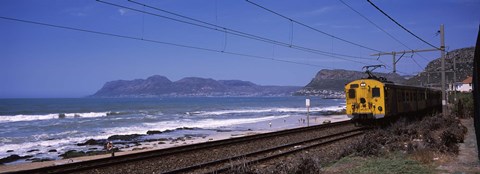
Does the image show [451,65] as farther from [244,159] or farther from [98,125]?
[244,159]

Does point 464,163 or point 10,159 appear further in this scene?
point 10,159

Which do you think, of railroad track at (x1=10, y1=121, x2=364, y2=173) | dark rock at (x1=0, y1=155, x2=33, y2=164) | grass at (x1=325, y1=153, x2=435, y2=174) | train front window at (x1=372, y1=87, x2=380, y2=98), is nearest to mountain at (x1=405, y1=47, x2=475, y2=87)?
train front window at (x1=372, y1=87, x2=380, y2=98)

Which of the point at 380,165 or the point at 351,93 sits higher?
the point at 351,93

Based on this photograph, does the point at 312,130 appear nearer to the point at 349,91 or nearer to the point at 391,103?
the point at 349,91

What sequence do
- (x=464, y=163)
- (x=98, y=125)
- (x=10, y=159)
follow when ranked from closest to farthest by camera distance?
(x=464, y=163)
(x=10, y=159)
(x=98, y=125)

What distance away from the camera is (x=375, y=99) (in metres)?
20.6

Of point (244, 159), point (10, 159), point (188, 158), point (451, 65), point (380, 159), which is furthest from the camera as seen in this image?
point (451, 65)

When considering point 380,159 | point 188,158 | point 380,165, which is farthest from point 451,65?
point 380,165

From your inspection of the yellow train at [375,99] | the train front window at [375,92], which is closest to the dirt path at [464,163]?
the yellow train at [375,99]

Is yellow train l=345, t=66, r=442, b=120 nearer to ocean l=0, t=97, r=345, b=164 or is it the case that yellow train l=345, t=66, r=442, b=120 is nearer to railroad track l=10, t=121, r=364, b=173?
railroad track l=10, t=121, r=364, b=173

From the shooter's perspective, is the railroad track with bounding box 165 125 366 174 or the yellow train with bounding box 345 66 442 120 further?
the yellow train with bounding box 345 66 442 120

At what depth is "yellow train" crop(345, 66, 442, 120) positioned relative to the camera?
20.4 m

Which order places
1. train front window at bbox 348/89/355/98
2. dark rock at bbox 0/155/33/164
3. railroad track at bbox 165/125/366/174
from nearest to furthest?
railroad track at bbox 165/125/366/174 → dark rock at bbox 0/155/33/164 → train front window at bbox 348/89/355/98

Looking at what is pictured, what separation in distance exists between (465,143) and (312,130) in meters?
10.1
